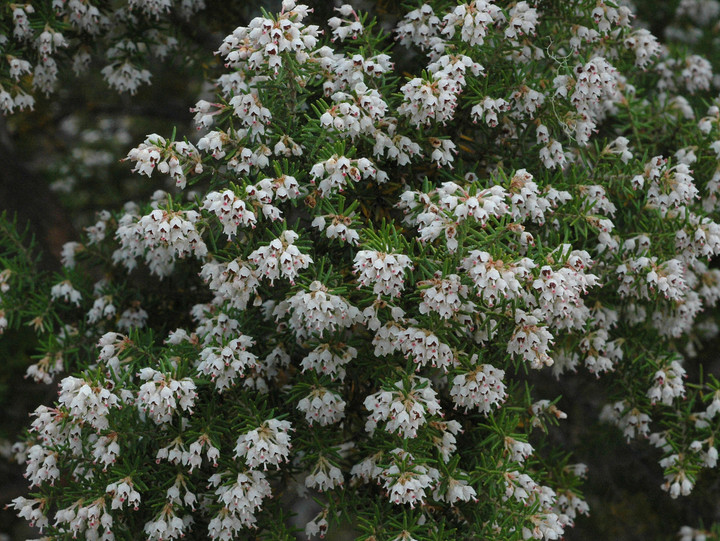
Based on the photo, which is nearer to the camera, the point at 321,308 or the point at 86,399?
the point at 321,308

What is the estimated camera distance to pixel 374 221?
5.07 metres

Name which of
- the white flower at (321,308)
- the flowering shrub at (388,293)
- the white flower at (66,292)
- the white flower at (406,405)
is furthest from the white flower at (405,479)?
the white flower at (66,292)

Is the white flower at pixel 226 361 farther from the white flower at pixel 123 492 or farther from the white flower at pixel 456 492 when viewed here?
the white flower at pixel 456 492

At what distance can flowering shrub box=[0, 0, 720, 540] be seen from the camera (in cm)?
411

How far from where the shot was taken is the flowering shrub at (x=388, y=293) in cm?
411

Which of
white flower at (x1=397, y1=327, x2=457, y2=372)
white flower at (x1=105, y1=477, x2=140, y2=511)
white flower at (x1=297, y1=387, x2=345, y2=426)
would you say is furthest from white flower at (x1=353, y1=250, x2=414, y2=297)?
white flower at (x1=105, y1=477, x2=140, y2=511)

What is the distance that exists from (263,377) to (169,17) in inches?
143

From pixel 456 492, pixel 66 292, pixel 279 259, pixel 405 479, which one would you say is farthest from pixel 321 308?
pixel 66 292

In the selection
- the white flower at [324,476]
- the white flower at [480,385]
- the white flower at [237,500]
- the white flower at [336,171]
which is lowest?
the white flower at [237,500]

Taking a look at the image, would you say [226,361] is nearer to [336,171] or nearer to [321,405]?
[321,405]

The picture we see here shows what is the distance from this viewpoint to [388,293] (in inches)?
156

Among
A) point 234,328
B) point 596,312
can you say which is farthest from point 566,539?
point 234,328

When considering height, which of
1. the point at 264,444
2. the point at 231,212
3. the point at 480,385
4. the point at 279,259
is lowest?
the point at 264,444

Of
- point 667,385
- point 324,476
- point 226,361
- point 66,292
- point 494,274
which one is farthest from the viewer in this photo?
point 66,292
